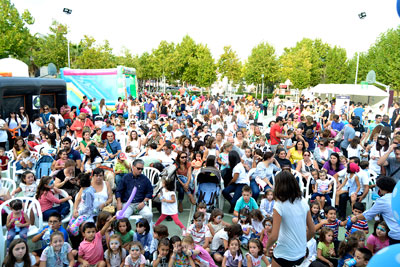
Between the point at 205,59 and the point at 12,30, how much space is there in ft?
68.9

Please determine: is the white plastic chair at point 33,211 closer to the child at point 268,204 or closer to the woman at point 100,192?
the woman at point 100,192

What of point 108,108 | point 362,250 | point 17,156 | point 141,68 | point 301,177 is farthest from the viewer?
point 141,68

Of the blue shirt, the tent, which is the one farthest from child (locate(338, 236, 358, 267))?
the tent

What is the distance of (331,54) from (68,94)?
4103 centimetres

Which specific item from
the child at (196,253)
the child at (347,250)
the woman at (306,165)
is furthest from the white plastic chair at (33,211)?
the woman at (306,165)

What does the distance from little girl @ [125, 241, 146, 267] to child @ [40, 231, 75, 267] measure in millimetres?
672

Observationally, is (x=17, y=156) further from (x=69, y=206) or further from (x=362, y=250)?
(x=362, y=250)

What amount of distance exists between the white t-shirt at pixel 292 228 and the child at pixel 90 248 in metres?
2.25

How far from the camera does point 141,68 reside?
51.6 m

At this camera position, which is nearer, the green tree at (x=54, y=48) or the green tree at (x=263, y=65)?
the green tree at (x=54, y=48)

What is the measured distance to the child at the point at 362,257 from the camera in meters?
3.39

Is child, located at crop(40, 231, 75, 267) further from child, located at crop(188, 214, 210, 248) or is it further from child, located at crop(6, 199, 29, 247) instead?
child, located at crop(188, 214, 210, 248)

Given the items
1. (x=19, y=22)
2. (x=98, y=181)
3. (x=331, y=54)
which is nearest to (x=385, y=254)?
(x=98, y=181)

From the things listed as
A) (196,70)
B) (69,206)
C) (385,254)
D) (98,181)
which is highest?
(196,70)
